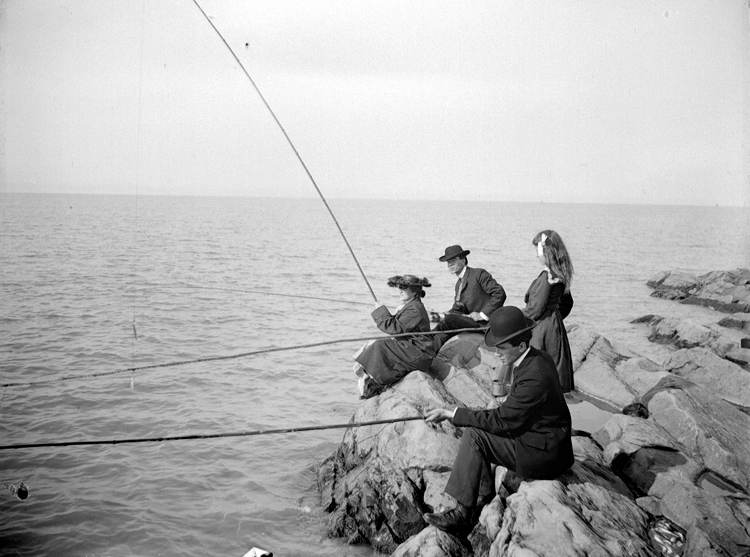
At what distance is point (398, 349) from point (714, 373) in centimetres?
562

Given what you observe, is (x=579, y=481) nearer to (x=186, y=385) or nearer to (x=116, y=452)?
(x=116, y=452)

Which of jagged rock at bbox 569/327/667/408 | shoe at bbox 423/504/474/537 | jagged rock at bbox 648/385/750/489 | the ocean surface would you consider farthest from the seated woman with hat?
jagged rock at bbox 569/327/667/408

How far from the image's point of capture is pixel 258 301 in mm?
19031

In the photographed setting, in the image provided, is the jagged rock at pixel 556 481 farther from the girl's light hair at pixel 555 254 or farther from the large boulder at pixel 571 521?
the girl's light hair at pixel 555 254

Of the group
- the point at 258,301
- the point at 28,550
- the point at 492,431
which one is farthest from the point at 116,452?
the point at 258,301

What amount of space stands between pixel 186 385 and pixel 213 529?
4.73m

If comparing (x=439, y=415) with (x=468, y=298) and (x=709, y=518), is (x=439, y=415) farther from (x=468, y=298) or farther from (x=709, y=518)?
(x=468, y=298)

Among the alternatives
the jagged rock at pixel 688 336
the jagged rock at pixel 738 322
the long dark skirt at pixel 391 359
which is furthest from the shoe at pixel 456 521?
the jagged rock at pixel 738 322

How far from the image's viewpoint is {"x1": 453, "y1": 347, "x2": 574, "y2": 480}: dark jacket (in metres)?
4.05

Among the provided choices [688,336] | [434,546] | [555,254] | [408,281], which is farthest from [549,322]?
[688,336]

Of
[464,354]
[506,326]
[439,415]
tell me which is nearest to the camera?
[506,326]

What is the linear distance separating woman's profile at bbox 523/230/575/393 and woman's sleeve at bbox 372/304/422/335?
1.27 metres

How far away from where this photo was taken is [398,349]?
656cm

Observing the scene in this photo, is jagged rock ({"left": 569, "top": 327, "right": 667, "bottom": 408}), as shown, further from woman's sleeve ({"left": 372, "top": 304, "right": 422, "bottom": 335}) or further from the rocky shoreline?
woman's sleeve ({"left": 372, "top": 304, "right": 422, "bottom": 335})
